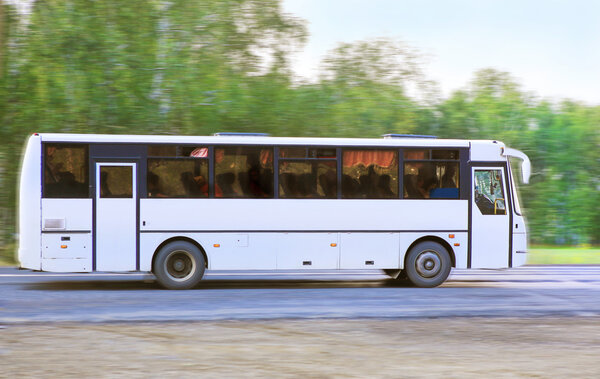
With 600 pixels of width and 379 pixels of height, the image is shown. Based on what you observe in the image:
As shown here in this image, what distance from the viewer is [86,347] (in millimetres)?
8312

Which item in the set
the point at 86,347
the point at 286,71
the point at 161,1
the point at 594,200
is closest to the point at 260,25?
the point at 286,71

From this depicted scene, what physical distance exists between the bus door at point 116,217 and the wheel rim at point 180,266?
0.67 metres

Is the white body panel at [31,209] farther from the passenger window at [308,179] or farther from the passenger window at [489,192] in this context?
the passenger window at [489,192]

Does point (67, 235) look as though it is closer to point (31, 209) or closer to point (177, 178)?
point (31, 209)

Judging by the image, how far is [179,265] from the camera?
46.7 feet

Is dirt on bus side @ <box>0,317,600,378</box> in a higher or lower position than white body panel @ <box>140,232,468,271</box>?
lower

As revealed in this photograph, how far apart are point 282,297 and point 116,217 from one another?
3.38 m

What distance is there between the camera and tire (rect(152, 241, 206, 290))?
46.3ft

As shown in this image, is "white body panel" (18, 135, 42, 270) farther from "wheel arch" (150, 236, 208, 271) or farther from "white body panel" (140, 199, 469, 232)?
"wheel arch" (150, 236, 208, 271)

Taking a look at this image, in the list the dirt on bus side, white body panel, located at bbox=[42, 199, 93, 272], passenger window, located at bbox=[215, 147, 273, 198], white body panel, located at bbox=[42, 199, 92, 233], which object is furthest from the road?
passenger window, located at bbox=[215, 147, 273, 198]

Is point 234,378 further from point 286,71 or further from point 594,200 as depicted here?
point 594,200

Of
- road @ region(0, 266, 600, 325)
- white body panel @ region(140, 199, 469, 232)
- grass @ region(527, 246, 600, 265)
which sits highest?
white body panel @ region(140, 199, 469, 232)

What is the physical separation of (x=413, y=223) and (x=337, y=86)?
11231mm

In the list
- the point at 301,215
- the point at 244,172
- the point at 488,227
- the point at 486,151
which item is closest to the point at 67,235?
the point at 244,172
